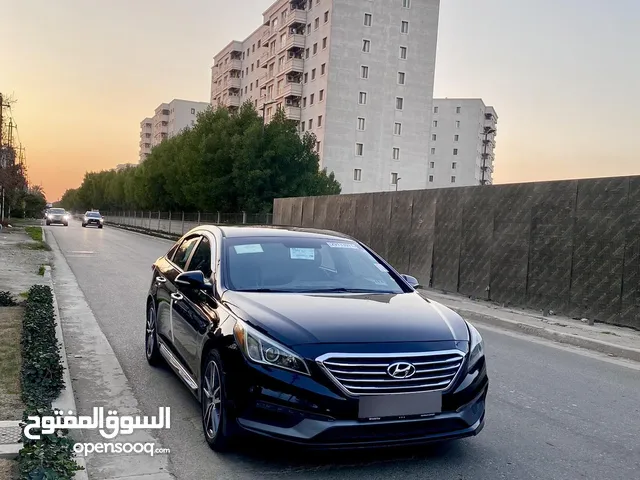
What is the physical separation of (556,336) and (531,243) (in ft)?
9.77

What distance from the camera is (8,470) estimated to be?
3557 millimetres

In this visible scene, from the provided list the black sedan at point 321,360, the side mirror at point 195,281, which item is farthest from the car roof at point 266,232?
the side mirror at point 195,281

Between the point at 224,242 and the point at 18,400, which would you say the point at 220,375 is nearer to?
the point at 224,242

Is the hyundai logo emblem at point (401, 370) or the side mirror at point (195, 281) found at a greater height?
the side mirror at point (195, 281)

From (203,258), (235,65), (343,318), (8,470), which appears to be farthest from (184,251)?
(235,65)

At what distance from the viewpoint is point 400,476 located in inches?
152

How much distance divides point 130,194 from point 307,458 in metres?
82.7

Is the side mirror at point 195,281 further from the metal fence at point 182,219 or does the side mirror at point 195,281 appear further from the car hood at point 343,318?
the metal fence at point 182,219

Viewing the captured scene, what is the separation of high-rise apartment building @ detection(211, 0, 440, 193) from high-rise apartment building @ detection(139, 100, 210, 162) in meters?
43.8

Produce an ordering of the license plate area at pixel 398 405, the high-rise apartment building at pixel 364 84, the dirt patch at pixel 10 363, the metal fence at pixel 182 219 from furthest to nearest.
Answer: the high-rise apartment building at pixel 364 84 → the metal fence at pixel 182 219 → the dirt patch at pixel 10 363 → the license plate area at pixel 398 405

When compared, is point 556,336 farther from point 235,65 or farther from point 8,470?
point 235,65

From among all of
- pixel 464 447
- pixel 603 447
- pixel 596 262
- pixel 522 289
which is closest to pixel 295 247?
pixel 464 447

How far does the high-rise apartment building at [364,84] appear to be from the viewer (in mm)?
61562

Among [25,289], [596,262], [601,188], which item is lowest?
[25,289]
